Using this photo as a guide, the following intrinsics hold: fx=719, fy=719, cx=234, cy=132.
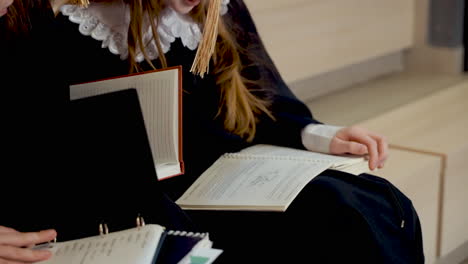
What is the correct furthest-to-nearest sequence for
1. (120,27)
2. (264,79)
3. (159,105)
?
1. (264,79)
2. (120,27)
3. (159,105)

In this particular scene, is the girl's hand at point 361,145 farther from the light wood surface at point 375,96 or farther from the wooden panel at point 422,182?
the light wood surface at point 375,96

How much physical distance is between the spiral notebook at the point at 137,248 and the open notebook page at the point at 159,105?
0.15 m

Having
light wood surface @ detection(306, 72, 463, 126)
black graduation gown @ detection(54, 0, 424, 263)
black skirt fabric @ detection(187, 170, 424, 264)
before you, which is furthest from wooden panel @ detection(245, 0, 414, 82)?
black skirt fabric @ detection(187, 170, 424, 264)

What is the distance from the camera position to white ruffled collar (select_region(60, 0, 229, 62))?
1060mm

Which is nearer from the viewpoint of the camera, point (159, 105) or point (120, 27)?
point (159, 105)

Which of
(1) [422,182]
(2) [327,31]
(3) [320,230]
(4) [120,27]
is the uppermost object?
(4) [120,27]

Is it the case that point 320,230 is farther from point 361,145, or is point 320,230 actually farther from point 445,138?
point 445,138

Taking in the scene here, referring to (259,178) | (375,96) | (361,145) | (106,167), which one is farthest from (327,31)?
(106,167)

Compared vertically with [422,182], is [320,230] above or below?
above

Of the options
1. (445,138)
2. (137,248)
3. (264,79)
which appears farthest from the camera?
(445,138)

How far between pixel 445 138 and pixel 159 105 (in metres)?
0.99

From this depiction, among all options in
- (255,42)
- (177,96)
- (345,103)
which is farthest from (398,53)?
(177,96)

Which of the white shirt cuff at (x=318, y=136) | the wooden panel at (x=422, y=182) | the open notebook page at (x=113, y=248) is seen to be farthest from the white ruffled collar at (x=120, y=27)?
the wooden panel at (x=422, y=182)

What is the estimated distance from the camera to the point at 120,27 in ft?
3.56
